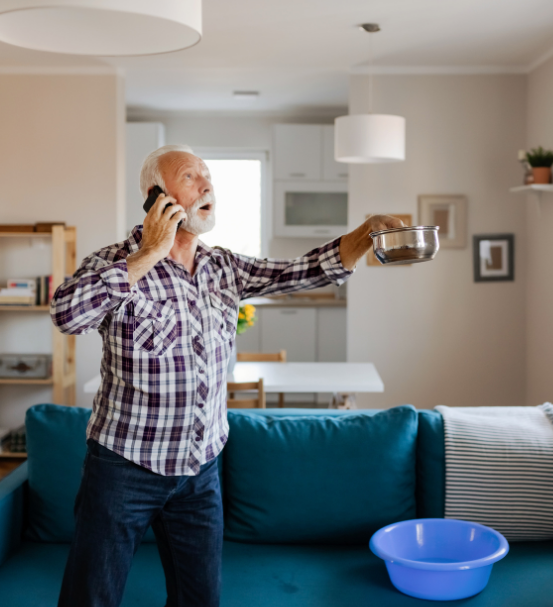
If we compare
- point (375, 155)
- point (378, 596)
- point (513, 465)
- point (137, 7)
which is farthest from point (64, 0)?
point (375, 155)

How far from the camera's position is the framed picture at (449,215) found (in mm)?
4746

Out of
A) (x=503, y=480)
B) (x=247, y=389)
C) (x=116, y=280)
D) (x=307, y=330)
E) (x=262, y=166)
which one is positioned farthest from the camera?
(x=262, y=166)

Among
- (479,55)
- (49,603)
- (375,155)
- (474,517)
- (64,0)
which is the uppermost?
(479,55)

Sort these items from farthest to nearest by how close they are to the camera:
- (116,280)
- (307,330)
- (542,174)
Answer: (307,330)
(542,174)
(116,280)

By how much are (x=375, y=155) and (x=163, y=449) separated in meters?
2.60

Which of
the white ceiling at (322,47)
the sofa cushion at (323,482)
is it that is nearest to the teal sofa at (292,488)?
the sofa cushion at (323,482)

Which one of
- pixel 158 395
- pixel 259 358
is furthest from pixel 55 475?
pixel 259 358

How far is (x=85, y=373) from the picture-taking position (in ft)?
16.0

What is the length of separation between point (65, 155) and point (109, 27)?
354cm

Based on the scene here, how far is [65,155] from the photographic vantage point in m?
4.76

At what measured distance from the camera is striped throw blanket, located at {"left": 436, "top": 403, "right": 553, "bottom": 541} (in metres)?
2.10

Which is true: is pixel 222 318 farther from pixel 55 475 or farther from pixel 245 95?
pixel 245 95

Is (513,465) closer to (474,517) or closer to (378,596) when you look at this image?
(474,517)

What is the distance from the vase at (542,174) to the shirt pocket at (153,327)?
10.8 feet
